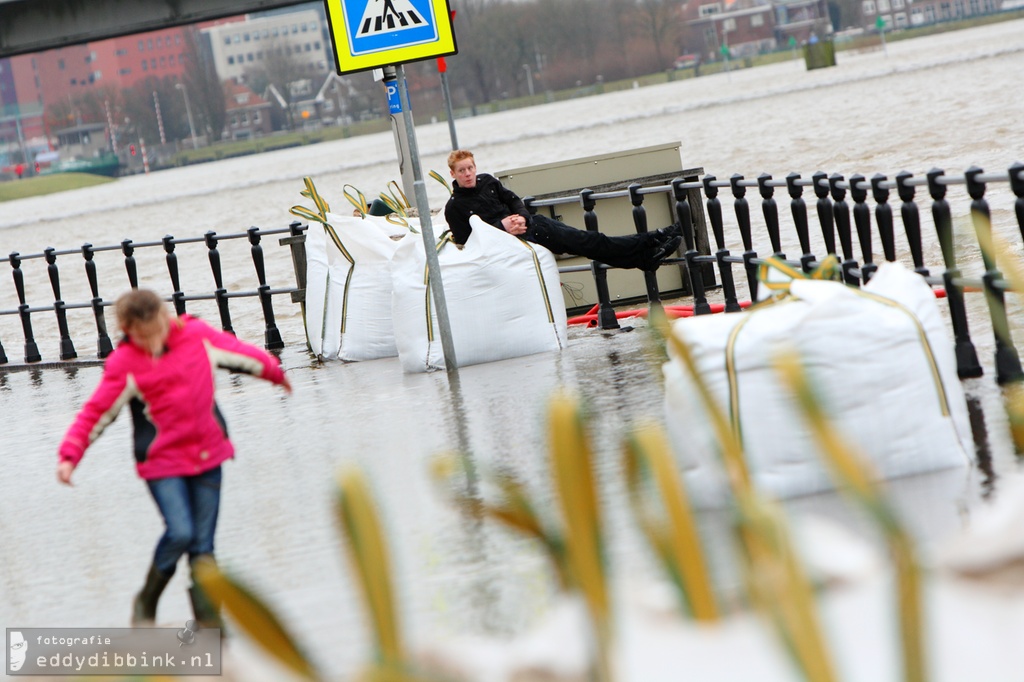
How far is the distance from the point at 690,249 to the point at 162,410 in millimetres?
6065

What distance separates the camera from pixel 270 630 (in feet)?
6.16

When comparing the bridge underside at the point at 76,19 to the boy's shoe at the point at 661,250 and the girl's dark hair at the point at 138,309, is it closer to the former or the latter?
the boy's shoe at the point at 661,250

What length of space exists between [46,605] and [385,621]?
371cm

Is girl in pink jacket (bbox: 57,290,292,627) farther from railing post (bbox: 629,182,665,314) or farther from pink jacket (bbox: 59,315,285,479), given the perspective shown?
railing post (bbox: 629,182,665,314)

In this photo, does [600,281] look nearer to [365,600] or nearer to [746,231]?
[746,231]

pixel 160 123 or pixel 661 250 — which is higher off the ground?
pixel 160 123

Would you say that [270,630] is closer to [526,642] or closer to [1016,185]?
[526,642]

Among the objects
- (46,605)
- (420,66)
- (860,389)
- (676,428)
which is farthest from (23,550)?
(420,66)

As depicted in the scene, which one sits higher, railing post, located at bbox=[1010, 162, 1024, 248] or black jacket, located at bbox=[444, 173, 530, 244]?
black jacket, located at bbox=[444, 173, 530, 244]

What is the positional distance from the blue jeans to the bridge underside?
621 inches

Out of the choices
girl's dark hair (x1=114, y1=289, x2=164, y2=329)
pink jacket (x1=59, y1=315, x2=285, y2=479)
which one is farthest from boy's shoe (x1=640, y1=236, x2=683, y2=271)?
girl's dark hair (x1=114, y1=289, x2=164, y2=329)

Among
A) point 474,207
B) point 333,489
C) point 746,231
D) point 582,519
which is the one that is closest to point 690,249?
point 746,231

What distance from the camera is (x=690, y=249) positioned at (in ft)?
33.7

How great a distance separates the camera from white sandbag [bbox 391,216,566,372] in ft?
29.7
